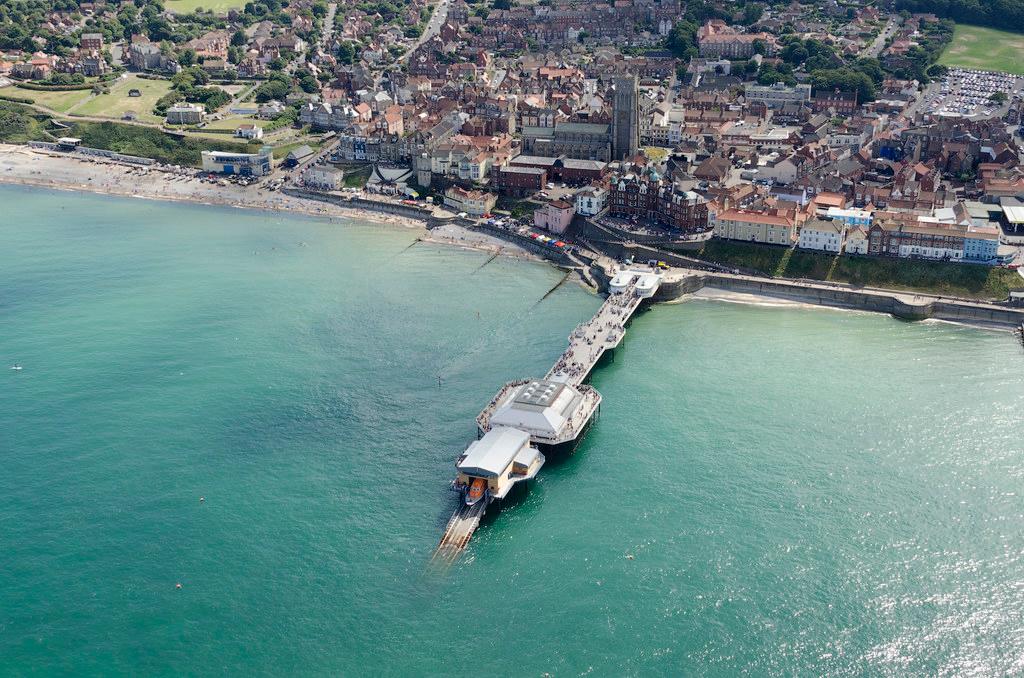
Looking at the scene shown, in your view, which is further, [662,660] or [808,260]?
[808,260]

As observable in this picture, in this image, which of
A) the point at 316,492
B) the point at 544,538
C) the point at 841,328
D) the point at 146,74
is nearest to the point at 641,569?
the point at 544,538

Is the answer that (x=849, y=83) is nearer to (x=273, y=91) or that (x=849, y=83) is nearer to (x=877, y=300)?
(x=877, y=300)

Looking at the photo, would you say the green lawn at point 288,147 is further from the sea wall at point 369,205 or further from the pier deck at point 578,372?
the pier deck at point 578,372

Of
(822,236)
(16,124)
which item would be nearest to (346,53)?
(16,124)

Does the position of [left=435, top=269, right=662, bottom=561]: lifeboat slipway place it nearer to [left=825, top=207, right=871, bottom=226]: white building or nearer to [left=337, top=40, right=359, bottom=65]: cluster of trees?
[left=825, top=207, right=871, bottom=226]: white building

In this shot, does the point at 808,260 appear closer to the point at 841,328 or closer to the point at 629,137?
the point at 841,328
